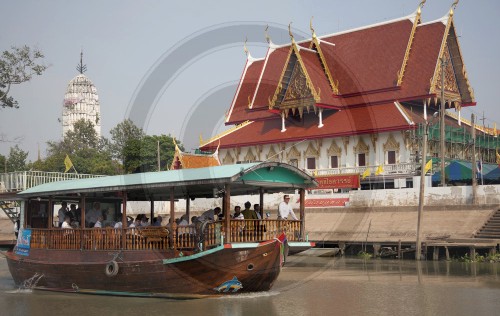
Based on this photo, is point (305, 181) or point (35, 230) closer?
point (305, 181)

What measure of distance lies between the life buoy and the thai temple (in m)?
19.1

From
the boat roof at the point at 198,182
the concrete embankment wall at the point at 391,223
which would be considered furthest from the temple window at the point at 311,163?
the boat roof at the point at 198,182

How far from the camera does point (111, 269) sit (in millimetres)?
14984

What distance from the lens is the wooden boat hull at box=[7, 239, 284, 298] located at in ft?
44.4

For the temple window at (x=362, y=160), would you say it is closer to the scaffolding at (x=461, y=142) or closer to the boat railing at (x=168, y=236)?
the scaffolding at (x=461, y=142)

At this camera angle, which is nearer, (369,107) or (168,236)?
(168,236)

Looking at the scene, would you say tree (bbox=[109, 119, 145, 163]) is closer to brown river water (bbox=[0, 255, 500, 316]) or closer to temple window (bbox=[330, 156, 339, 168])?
temple window (bbox=[330, 156, 339, 168])

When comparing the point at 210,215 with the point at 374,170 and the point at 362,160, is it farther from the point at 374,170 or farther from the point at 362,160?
the point at 362,160

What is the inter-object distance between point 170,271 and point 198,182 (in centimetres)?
192

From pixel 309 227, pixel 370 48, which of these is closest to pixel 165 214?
pixel 309 227

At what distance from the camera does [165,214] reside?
120 feet

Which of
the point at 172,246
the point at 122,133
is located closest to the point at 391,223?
the point at 172,246

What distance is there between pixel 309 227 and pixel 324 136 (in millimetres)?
8249

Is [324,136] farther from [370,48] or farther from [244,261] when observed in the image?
[244,261]
